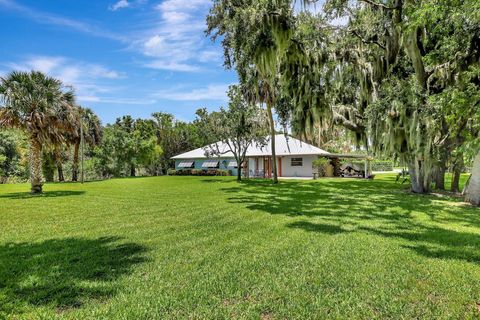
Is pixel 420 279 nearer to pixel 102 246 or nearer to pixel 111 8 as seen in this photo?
pixel 102 246

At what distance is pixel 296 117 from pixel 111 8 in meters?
8.95

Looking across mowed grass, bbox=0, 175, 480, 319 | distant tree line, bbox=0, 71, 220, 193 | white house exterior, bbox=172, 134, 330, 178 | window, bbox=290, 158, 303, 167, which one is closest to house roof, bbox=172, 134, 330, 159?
white house exterior, bbox=172, 134, 330, 178

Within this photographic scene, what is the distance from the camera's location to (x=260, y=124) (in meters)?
21.7

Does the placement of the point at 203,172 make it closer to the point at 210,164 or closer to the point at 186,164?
the point at 210,164

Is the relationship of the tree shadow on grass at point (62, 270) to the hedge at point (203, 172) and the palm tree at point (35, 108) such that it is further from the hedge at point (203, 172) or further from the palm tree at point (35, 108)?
the hedge at point (203, 172)

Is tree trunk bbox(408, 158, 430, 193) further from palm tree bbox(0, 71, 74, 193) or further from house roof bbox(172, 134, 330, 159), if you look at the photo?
palm tree bbox(0, 71, 74, 193)

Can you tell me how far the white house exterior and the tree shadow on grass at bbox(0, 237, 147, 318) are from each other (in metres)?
19.9

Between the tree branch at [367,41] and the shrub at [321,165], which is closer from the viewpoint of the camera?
the tree branch at [367,41]

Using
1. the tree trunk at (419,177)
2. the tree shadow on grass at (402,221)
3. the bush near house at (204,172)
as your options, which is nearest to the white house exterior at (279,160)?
the bush near house at (204,172)

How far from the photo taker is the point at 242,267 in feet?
12.9

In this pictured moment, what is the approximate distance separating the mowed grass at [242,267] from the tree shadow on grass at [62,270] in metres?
0.02

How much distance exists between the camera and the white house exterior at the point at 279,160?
26.7 m

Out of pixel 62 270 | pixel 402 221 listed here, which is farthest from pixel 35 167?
pixel 402 221

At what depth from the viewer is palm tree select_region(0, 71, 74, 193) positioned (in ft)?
43.5
